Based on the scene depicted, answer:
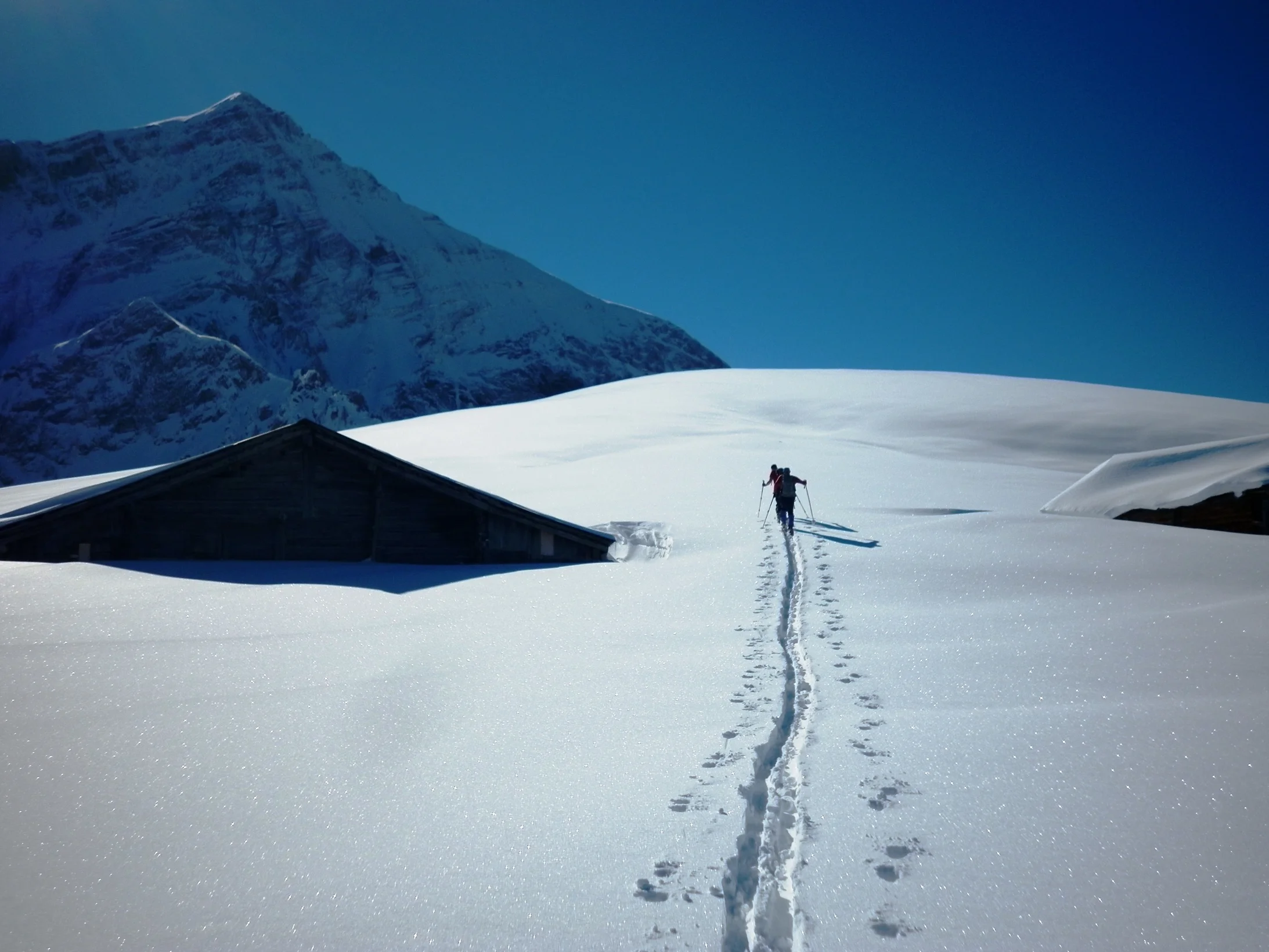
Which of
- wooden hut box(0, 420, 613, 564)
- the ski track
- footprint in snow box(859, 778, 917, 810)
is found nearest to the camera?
the ski track

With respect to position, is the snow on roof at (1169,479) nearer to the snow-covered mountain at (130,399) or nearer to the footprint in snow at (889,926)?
the footprint in snow at (889,926)

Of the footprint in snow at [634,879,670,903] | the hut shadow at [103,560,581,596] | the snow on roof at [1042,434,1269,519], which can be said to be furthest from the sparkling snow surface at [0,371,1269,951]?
the snow on roof at [1042,434,1269,519]

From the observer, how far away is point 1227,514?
1177 centimetres

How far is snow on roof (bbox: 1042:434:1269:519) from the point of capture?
38.9 ft

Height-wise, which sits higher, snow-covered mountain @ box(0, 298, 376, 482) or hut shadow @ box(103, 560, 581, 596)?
snow-covered mountain @ box(0, 298, 376, 482)

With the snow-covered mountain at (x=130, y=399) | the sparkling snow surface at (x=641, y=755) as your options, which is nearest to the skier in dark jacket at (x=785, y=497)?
the sparkling snow surface at (x=641, y=755)

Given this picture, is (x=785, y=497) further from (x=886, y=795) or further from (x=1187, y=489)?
(x=886, y=795)

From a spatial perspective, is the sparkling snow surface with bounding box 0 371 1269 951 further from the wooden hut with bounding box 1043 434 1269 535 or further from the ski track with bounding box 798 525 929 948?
the wooden hut with bounding box 1043 434 1269 535

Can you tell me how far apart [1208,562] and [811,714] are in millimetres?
6288

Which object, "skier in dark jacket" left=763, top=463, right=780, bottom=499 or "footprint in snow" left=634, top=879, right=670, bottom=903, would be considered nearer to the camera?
"footprint in snow" left=634, top=879, right=670, bottom=903

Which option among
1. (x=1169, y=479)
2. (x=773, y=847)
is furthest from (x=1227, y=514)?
(x=773, y=847)

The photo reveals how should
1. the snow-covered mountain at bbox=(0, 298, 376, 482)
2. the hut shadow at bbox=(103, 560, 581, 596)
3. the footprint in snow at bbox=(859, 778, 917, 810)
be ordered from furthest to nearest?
the snow-covered mountain at bbox=(0, 298, 376, 482) < the hut shadow at bbox=(103, 560, 581, 596) < the footprint in snow at bbox=(859, 778, 917, 810)

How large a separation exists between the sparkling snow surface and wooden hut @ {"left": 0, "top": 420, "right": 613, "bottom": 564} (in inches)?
57.1

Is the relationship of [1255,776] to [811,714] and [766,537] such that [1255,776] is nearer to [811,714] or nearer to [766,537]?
[811,714]
